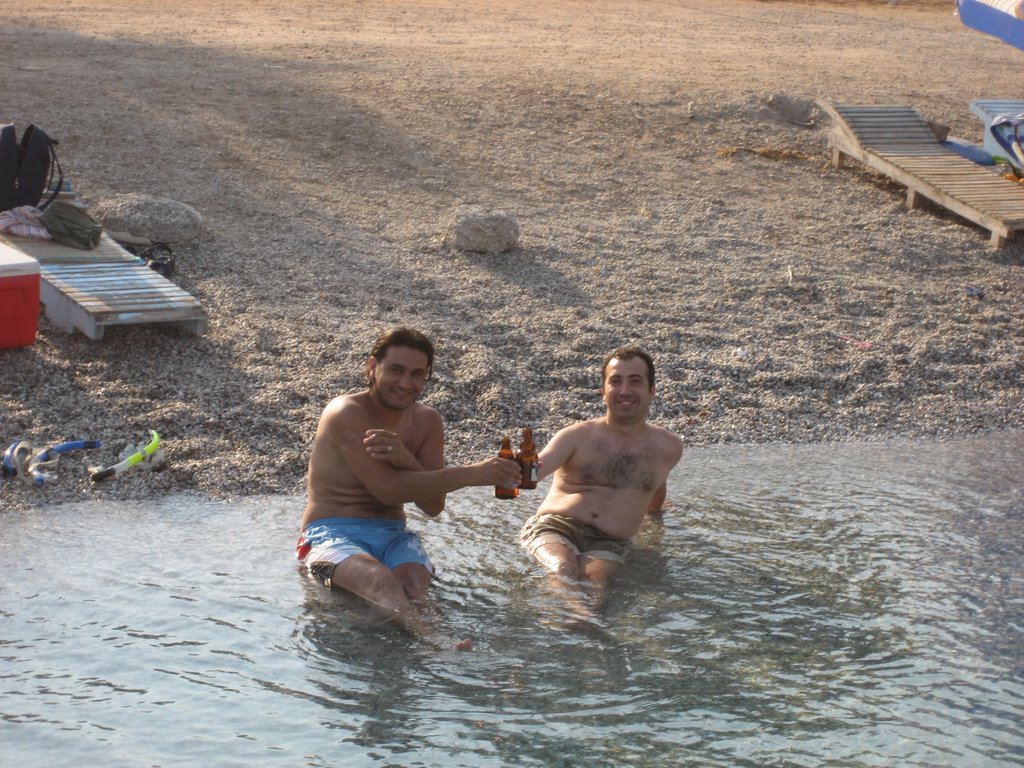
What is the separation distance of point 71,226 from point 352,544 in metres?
4.72

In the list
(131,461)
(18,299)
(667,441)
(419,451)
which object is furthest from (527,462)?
(18,299)

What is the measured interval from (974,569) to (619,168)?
291 inches

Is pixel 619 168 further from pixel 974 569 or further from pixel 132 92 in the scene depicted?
pixel 974 569

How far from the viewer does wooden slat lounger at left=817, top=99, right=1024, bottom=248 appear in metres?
11.5

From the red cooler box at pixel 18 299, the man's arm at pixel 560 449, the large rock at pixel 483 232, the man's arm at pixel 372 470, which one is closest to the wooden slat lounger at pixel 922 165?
the large rock at pixel 483 232

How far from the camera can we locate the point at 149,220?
32.6 feet

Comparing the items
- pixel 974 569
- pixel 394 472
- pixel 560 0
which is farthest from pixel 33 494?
pixel 560 0

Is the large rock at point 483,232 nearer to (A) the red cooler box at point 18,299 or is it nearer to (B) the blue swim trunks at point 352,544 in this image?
(A) the red cooler box at point 18,299

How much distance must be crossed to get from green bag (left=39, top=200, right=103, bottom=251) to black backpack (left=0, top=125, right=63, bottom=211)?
0.16 m

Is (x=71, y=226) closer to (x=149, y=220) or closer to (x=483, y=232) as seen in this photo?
(x=149, y=220)

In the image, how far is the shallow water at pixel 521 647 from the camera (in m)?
4.56

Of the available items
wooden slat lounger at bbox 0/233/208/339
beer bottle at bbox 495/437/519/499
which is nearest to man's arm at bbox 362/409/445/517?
beer bottle at bbox 495/437/519/499

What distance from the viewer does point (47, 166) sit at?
29.8 ft

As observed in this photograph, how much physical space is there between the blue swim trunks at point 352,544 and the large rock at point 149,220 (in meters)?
4.97
